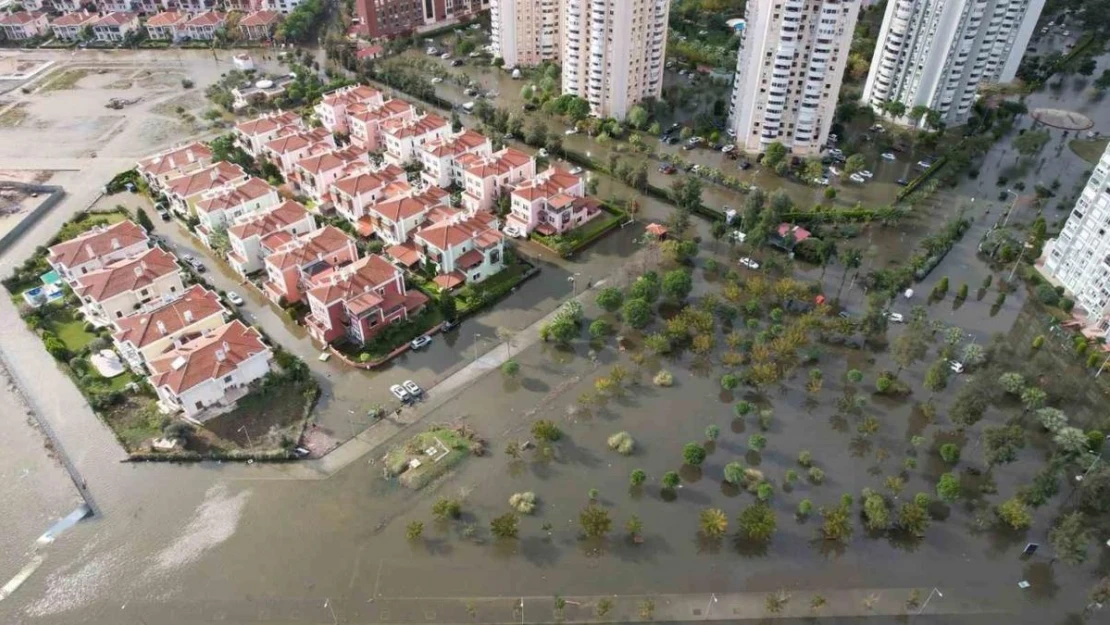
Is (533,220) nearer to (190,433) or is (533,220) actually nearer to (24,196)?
(190,433)

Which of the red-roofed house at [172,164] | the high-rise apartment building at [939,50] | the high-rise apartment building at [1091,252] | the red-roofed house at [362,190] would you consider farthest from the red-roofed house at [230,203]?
the high-rise apartment building at [939,50]

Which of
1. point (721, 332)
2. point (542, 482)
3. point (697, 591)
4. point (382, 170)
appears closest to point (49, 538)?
point (542, 482)

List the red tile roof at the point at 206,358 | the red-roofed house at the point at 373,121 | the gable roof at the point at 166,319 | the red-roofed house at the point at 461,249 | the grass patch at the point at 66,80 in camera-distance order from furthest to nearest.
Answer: the grass patch at the point at 66,80 < the red-roofed house at the point at 373,121 < the red-roofed house at the point at 461,249 < the gable roof at the point at 166,319 < the red tile roof at the point at 206,358

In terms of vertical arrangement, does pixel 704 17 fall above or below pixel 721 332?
above

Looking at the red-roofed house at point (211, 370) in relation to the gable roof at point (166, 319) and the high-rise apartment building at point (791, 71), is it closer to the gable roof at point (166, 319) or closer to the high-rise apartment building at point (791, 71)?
the gable roof at point (166, 319)

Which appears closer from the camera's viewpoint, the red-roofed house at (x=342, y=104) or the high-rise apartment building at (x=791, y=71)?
the high-rise apartment building at (x=791, y=71)

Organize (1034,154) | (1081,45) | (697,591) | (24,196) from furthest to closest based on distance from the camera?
(1081,45)
(1034,154)
(24,196)
(697,591)

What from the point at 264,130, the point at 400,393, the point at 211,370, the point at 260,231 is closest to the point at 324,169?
the point at 260,231
